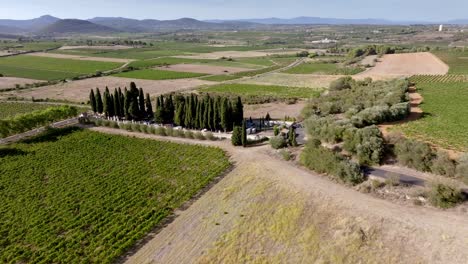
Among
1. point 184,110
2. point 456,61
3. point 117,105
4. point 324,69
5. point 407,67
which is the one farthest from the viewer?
point 324,69

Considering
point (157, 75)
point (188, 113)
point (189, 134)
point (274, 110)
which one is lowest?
point (274, 110)

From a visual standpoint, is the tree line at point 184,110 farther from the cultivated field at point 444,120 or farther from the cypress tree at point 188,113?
the cultivated field at point 444,120

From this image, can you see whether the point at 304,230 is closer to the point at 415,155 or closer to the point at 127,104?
the point at 415,155

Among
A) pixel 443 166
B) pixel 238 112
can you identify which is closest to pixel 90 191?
pixel 238 112

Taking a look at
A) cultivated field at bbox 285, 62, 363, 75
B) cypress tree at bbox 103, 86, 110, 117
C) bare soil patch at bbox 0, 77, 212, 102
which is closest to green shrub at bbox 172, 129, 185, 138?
cypress tree at bbox 103, 86, 110, 117

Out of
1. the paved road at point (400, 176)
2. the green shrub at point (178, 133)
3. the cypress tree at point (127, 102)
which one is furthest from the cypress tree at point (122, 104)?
the paved road at point (400, 176)

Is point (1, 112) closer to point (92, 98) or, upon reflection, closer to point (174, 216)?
point (92, 98)
